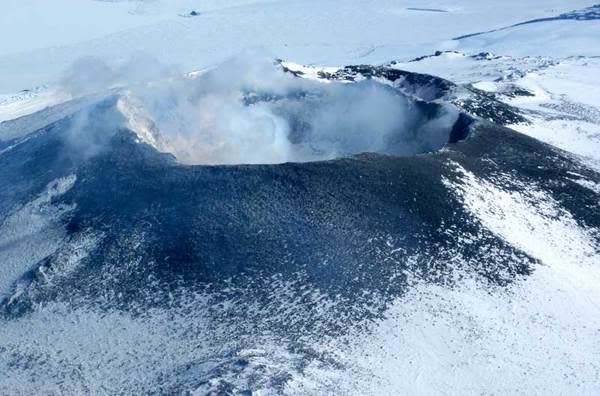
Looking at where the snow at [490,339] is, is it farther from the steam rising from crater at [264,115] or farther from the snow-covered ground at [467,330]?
the steam rising from crater at [264,115]

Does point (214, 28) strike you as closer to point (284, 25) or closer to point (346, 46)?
point (284, 25)

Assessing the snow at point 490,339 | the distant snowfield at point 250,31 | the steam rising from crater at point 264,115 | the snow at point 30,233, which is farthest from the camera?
the distant snowfield at point 250,31

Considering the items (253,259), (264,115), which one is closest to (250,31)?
(264,115)

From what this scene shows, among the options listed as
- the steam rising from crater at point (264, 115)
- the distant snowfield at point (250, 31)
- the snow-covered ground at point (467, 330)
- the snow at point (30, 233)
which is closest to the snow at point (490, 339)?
the snow-covered ground at point (467, 330)

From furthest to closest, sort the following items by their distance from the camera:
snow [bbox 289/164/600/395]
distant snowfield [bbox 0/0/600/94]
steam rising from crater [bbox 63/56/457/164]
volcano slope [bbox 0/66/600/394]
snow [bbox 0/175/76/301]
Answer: distant snowfield [bbox 0/0/600/94]
steam rising from crater [bbox 63/56/457/164]
snow [bbox 0/175/76/301]
volcano slope [bbox 0/66/600/394]
snow [bbox 289/164/600/395]

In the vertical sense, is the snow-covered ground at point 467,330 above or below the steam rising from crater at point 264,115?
below

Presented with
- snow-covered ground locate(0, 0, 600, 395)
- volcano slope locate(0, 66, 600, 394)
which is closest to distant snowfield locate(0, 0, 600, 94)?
snow-covered ground locate(0, 0, 600, 395)

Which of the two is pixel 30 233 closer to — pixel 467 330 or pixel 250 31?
pixel 467 330

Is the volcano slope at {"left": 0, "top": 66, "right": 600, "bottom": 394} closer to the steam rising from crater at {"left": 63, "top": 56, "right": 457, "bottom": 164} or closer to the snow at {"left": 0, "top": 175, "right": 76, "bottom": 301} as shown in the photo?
the snow at {"left": 0, "top": 175, "right": 76, "bottom": 301}
